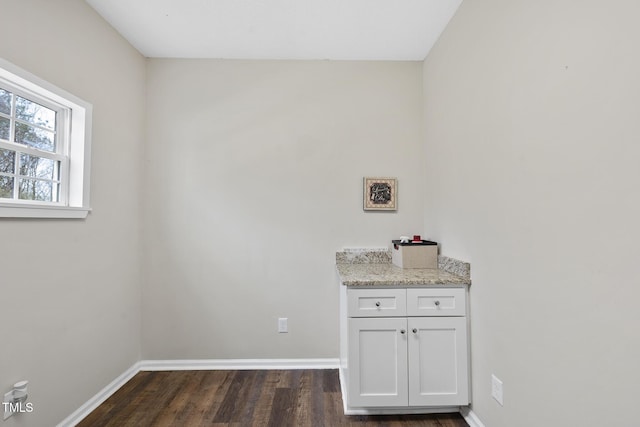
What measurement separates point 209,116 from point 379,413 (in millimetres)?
2626

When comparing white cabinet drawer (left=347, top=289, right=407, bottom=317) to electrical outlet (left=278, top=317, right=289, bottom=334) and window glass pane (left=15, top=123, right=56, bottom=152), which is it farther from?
window glass pane (left=15, top=123, right=56, bottom=152)

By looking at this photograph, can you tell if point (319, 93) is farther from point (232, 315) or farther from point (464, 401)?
point (464, 401)

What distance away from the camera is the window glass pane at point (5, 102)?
1.58m

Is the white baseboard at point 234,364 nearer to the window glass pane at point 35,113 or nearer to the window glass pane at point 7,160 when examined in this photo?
the window glass pane at point 7,160

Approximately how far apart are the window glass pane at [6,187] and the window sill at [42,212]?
150 mm

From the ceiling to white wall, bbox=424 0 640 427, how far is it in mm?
472

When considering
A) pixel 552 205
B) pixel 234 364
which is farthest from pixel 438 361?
pixel 234 364

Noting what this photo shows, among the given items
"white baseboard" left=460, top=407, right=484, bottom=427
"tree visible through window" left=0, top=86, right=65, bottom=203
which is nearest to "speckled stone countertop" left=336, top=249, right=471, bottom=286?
"white baseboard" left=460, top=407, right=484, bottom=427

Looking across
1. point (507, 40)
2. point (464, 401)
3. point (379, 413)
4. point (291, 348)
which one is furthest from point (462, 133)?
point (291, 348)

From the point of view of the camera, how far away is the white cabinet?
186cm

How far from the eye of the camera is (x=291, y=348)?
2.60m

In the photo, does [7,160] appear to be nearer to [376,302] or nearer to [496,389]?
[376,302]

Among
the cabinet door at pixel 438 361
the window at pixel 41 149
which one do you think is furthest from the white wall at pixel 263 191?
the cabinet door at pixel 438 361

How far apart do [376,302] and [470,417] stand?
35.1 inches
